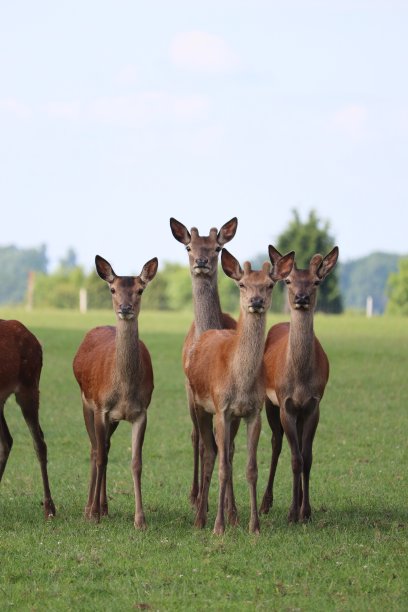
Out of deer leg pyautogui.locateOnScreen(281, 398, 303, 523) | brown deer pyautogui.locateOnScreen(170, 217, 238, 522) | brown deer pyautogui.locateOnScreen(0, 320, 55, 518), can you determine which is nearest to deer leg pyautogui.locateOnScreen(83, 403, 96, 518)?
brown deer pyautogui.locateOnScreen(0, 320, 55, 518)

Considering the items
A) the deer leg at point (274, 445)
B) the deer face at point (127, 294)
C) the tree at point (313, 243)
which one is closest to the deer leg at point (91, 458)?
the deer face at point (127, 294)

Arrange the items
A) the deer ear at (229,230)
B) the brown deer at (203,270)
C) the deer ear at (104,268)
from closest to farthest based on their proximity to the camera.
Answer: the deer ear at (104,268) → the brown deer at (203,270) → the deer ear at (229,230)

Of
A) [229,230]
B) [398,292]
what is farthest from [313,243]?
[229,230]

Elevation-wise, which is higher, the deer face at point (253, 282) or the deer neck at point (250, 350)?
the deer face at point (253, 282)

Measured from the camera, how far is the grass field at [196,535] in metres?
7.67

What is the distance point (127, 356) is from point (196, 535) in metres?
1.60

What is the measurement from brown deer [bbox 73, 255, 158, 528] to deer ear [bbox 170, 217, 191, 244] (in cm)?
130

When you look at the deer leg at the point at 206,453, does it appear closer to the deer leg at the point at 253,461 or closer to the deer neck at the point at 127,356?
the deer leg at the point at 253,461

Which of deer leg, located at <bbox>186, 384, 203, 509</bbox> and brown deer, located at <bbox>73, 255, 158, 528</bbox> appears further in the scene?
deer leg, located at <bbox>186, 384, 203, 509</bbox>

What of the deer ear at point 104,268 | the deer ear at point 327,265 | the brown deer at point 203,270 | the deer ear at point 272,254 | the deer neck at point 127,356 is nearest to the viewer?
→ the deer neck at point 127,356

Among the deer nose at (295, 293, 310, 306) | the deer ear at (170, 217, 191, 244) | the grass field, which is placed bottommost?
the grass field

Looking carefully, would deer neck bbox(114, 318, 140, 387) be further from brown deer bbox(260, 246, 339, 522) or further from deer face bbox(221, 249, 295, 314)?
brown deer bbox(260, 246, 339, 522)

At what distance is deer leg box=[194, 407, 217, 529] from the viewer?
9773 mm

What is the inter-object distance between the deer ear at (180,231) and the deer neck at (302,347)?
1673 millimetres
